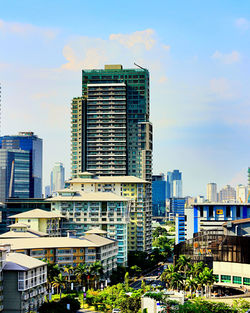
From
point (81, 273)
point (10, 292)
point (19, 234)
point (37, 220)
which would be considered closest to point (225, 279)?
point (81, 273)

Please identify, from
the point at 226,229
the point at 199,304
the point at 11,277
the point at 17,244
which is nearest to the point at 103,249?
the point at 17,244

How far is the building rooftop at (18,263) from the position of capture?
11069 cm

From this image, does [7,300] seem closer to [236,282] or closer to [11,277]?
[11,277]

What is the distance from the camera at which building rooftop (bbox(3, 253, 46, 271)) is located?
11069 centimetres

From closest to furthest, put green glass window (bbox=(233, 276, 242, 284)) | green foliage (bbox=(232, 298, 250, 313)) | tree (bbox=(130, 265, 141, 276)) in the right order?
green foliage (bbox=(232, 298, 250, 313)) → green glass window (bbox=(233, 276, 242, 284)) → tree (bbox=(130, 265, 141, 276))

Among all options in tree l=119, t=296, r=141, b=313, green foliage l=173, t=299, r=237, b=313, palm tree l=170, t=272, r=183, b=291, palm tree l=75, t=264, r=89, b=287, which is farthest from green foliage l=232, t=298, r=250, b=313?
palm tree l=75, t=264, r=89, b=287

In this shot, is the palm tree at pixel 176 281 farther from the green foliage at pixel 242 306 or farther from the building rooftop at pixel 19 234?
the building rooftop at pixel 19 234

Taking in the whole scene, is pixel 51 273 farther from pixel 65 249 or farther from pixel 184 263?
pixel 184 263

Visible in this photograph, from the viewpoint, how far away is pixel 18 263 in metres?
114

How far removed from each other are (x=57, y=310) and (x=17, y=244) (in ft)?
150

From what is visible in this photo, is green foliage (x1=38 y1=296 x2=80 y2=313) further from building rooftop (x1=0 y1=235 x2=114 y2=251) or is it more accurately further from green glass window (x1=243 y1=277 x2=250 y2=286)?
green glass window (x1=243 y1=277 x2=250 y2=286)

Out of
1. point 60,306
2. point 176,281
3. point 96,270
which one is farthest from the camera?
point 96,270

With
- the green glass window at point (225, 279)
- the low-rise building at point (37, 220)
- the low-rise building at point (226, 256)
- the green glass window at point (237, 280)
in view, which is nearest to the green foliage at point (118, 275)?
the low-rise building at point (37, 220)

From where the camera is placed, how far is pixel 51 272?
450ft
